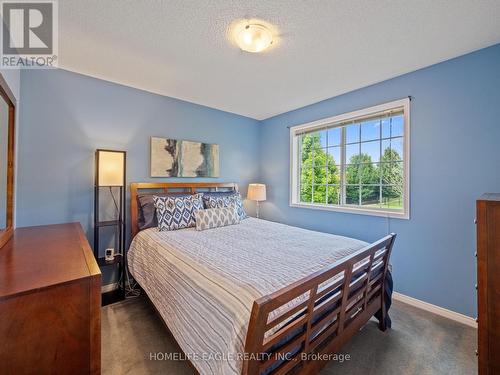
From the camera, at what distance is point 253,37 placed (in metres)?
1.77

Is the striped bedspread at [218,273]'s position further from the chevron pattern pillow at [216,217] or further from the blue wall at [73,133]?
the blue wall at [73,133]

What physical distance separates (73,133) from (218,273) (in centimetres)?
232

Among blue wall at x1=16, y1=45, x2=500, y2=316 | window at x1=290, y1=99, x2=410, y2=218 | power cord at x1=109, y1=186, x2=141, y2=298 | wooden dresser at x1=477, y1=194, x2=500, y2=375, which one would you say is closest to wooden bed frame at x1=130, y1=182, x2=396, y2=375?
wooden dresser at x1=477, y1=194, x2=500, y2=375

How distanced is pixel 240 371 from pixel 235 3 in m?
2.13

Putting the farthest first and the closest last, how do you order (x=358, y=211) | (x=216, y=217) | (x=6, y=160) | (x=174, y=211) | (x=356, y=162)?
(x=356, y=162)
(x=358, y=211)
(x=216, y=217)
(x=174, y=211)
(x=6, y=160)

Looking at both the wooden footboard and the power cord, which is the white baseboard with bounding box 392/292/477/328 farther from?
the power cord

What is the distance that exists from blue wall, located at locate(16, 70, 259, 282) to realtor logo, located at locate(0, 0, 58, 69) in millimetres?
230

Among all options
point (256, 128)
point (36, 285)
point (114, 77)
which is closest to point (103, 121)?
point (114, 77)

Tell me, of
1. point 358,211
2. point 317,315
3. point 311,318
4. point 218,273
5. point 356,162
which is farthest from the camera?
point 356,162

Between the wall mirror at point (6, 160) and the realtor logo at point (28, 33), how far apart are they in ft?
0.85

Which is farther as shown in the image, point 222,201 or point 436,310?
point 222,201

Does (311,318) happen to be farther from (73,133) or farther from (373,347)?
(73,133)

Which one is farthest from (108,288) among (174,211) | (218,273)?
(218,273)

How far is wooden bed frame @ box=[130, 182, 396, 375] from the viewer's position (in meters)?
0.94
